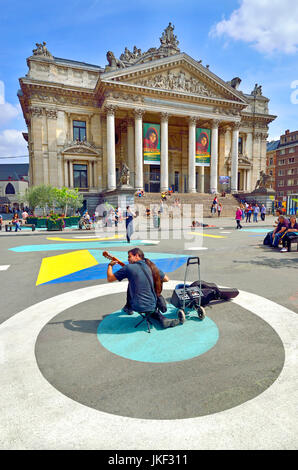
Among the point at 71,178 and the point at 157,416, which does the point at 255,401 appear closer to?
the point at 157,416

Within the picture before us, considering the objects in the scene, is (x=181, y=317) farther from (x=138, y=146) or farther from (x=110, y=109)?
(x=110, y=109)

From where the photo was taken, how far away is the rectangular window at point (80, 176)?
37906 millimetres

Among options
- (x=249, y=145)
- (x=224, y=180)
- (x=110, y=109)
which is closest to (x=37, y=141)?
(x=110, y=109)

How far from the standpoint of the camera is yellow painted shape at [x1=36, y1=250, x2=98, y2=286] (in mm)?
7832

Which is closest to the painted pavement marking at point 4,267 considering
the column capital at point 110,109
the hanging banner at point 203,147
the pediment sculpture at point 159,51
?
the column capital at point 110,109

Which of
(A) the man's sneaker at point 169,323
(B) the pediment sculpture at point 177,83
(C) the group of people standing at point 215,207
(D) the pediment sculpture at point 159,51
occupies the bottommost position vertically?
(A) the man's sneaker at point 169,323

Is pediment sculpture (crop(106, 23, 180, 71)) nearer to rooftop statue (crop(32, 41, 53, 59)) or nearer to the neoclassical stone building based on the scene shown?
the neoclassical stone building

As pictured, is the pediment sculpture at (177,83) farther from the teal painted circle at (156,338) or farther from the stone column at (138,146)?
the teal painted circle at (156,338)

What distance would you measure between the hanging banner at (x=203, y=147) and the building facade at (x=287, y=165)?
3495 centimetres

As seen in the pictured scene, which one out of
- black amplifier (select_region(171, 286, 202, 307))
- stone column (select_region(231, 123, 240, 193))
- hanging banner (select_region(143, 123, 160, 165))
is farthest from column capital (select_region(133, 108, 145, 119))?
black amplifier (select_region(171, 286, 202, 307))

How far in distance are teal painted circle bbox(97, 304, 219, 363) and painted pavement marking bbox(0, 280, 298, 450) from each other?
103 cm

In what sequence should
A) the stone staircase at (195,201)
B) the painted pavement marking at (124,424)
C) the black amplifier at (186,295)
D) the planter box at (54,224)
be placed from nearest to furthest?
the painted pavement marking at (124,424) → the black amplifier at (186,295) → the planter box at (54,224) → the stone staircase at (195,201)

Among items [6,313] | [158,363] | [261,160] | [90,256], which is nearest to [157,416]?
[158,363]
